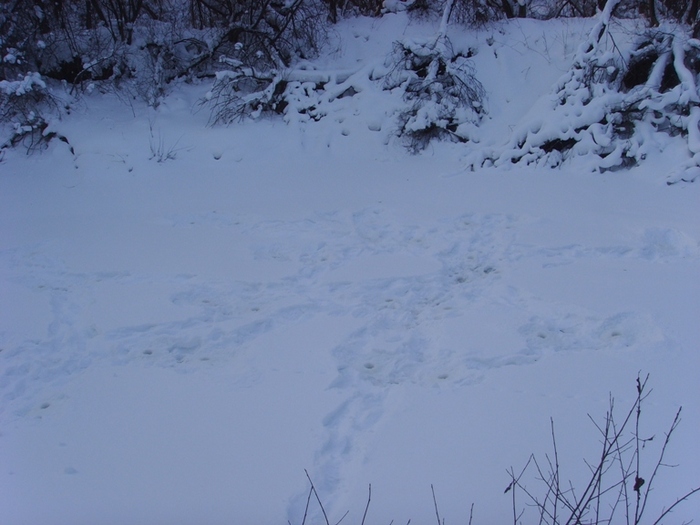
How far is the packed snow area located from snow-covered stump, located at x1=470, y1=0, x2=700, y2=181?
25cm

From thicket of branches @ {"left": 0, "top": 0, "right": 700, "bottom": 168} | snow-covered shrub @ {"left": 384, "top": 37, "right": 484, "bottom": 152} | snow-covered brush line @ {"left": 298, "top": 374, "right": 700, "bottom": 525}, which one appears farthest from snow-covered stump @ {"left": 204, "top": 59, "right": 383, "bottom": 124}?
snow-covered brush line @ {"left": 298, "top": 374, "right": 700, "bottom": 525}

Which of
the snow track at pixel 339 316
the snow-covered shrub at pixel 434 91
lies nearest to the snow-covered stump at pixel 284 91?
the snow-covered shrub at pixel 434 91

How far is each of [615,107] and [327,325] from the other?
5182 mm

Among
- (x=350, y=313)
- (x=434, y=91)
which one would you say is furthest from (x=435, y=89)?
(x=350, y=313)

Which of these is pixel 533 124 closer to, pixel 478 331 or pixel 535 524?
pixel 478 331

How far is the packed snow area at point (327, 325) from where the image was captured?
2785 millimetres

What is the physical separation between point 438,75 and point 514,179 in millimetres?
2518

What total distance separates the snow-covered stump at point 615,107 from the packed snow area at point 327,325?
10.0 inches

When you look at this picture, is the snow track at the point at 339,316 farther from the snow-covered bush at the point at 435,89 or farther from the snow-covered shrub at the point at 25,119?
the snow-covered shrub at the point at 25,119

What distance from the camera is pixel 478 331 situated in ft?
13.3

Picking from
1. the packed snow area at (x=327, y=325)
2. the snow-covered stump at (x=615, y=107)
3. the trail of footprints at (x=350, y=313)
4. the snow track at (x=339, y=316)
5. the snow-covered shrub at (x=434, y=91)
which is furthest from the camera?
the snow-covered shrub at (x=434, y=91)

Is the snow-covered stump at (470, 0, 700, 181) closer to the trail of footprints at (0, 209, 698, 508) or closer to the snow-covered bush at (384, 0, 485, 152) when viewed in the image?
the snow-covered bush at (384, 0, 485, 152)

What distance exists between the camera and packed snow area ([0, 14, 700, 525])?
9.14 feet

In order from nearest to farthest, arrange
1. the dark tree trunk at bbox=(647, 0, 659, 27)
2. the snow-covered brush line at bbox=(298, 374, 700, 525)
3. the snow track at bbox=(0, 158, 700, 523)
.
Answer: the snow-covered brush line at bbox=(298, 374, 700, 525) → the snow track at bbox=(0, 158, 700, 523) → the dark tree trunk at bbox=(647, 0, 659, 27)
